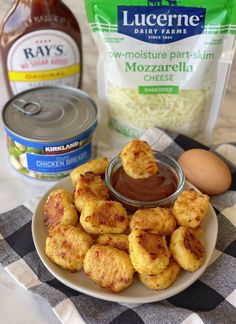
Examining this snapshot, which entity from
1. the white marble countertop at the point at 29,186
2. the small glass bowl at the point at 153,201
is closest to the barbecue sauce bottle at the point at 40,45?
the white marble countertop at the point at 29,186

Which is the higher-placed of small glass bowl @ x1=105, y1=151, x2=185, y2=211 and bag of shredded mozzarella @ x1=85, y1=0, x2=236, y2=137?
bag of shredded mozzarella @ x1=85, y1=0, x2=236, y2=137

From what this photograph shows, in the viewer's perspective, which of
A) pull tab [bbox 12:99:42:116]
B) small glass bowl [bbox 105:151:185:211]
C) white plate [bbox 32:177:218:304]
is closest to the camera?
white plate [bbox 32:177:218:304]

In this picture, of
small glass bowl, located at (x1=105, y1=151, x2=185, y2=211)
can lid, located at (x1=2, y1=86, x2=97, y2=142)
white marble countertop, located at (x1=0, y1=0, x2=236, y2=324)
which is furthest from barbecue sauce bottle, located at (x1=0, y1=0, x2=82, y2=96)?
small glass bowl, located at (x1=105, y1=151, x2=185, y2=211)

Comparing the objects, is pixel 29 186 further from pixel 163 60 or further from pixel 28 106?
pixel 163 60

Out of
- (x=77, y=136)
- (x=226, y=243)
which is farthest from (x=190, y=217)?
(x=77, y=136)
